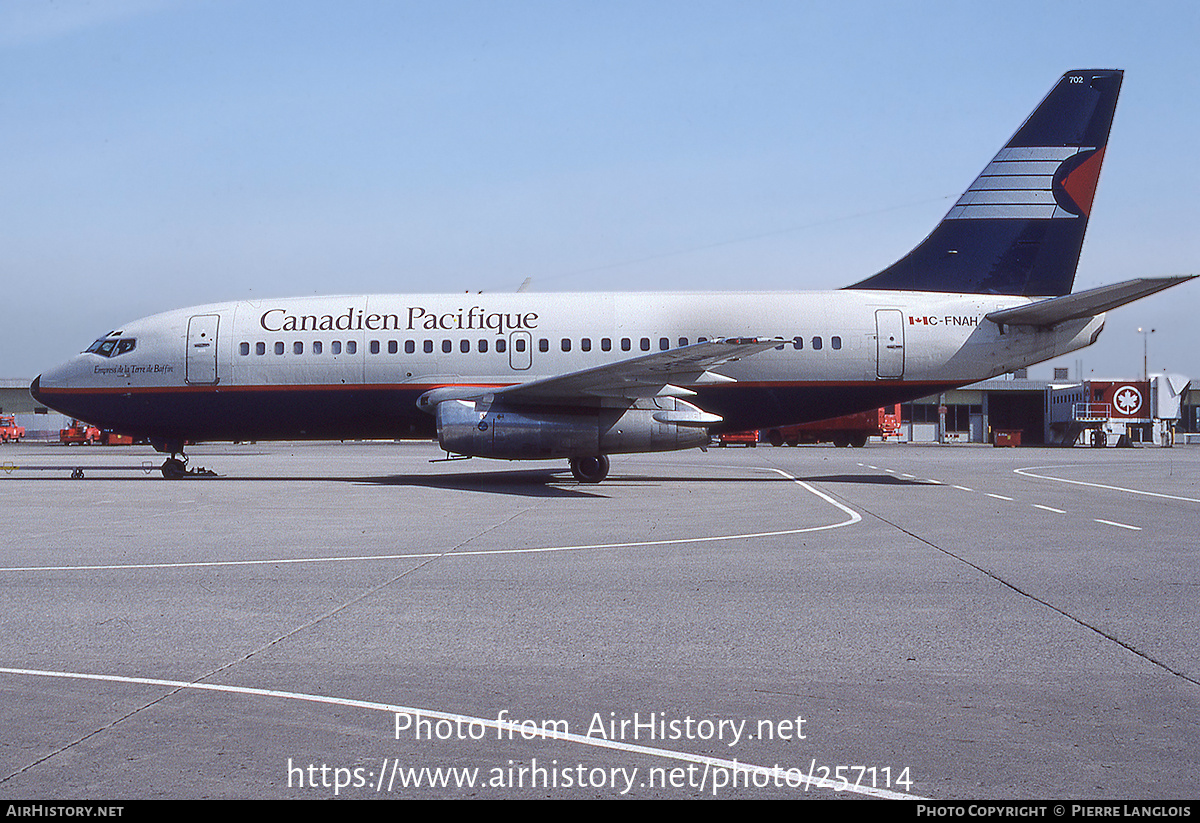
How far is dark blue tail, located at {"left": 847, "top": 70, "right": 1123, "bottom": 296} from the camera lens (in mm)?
22203

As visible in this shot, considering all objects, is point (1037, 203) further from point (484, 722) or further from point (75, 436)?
point (75, 436)

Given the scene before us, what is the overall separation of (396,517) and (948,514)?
8846mm

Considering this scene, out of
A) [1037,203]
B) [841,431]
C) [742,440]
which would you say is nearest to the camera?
[1037,203]

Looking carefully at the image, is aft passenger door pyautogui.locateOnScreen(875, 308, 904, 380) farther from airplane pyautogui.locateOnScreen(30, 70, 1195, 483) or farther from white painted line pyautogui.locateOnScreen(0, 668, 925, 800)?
white painted line pyautogui.locateOnScreen(0, 668, 925, 800)

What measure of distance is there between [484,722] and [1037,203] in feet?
72.4

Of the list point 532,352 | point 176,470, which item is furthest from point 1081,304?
point 176,470

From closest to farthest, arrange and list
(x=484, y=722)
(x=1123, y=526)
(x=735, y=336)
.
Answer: (x=484, y=722), (x=1123, y=526), (x=735, y=336)

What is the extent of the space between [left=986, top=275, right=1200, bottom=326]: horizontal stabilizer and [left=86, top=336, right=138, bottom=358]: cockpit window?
2127 cm

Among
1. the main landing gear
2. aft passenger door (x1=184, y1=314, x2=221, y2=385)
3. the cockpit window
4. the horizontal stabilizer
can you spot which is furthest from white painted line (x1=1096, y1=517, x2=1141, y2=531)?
the cockpit window

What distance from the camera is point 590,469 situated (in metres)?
22.5

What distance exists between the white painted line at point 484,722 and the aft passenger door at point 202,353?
734 inches
